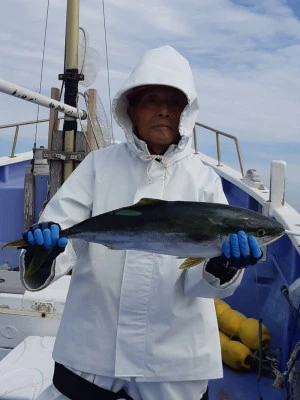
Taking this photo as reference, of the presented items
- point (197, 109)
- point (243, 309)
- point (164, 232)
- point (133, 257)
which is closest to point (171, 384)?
point (133, 257)

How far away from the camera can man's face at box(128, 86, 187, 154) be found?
1.90 m

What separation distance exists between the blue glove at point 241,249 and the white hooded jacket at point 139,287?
0.15 metres

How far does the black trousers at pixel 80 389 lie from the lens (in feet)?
5.81

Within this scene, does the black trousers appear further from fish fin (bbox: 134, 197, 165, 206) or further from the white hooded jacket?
fish fin (bbox: 134, 197, 165, 206)

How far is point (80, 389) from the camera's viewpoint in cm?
178

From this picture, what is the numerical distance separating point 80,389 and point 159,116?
1.16 m

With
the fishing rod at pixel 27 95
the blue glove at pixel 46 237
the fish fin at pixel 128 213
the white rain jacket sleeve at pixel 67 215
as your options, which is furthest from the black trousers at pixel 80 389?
the fishing rod at pixel 27 95

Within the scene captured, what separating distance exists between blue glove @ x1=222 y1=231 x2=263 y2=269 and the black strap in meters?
0.75

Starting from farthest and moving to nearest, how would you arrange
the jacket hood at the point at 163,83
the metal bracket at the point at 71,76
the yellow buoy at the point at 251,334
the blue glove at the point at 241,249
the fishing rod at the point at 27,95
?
the metal bracket at the point at 71,76 < the yellow buoy at the point at 251,334 < the fishing rod at the point at 27,95 < the jacket hood at the point at 163,83 < the blue glove at the point at 241,249

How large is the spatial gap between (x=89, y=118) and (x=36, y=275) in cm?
270

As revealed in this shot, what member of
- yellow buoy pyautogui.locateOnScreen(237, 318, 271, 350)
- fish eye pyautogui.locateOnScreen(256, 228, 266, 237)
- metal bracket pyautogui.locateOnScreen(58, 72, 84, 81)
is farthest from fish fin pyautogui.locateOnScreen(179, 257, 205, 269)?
metal bracket pyautogui.locateOnScreen(58, 72, 84, 81)

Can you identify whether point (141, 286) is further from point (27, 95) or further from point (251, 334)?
point (251, 334)

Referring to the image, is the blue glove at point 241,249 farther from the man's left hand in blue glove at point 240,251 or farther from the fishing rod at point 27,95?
the fishing rod at point 27,95

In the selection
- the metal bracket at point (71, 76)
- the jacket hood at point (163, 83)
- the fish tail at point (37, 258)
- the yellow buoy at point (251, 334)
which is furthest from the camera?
the metal bracket at point (71, 76)
